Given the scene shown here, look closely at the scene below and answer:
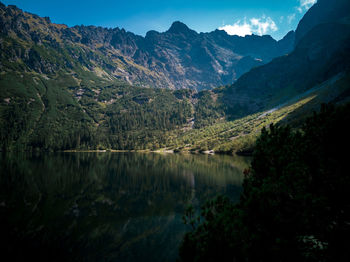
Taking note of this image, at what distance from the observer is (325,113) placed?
14133mm

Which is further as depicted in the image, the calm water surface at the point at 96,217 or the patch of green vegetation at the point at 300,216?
the calm water surface at the point at 96,217

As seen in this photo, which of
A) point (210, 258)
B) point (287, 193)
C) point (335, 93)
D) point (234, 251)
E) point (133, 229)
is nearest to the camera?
point (234, 251)

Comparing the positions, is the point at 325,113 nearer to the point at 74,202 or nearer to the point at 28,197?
the point at 74,202

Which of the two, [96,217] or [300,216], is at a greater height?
[300,216]

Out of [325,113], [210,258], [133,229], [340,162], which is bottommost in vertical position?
[133,229]

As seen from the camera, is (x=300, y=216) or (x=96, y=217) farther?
(x=96, y=217)

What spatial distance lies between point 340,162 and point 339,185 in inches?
62.7

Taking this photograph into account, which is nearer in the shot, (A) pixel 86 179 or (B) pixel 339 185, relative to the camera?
(B) pixel 339 185

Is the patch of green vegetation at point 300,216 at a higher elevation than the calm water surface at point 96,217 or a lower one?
higher

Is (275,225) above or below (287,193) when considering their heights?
below

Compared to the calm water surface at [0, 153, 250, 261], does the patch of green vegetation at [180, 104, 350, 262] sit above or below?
above

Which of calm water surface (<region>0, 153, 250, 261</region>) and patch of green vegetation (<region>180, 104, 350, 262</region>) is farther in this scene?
calm water surface (<region>0, 153, 250, 261</region>)

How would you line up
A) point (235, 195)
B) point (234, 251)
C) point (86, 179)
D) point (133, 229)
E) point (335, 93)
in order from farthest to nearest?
point (335, 93)
point (86, 179)
point (235, 195)
point (133, 229)
point (234, 251)

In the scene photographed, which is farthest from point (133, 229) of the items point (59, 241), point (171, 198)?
point (171, 198)
